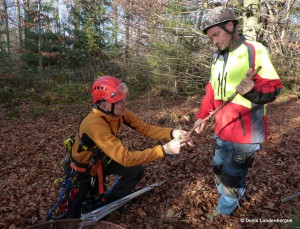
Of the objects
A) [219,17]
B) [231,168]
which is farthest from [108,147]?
[219,17]

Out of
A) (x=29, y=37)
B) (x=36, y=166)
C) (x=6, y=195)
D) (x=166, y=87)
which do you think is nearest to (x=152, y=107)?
(x=166, y=87)

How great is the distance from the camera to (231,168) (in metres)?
3.14

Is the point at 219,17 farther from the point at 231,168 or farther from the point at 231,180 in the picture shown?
the point at 231,180

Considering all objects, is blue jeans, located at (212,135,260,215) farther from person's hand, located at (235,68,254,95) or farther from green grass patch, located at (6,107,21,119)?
green grass patch, located at (6,107,21,119)

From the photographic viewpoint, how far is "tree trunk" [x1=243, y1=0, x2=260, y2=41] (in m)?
7.23

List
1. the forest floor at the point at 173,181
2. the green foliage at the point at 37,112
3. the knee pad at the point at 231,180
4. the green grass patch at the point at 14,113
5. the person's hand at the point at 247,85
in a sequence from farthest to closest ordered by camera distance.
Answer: the green foliage at the point at 37,112, the green grass patch at the point at 14,113, the forest floor at the point at 173,181, the knee pad at the point at 231,180, the person's hand at the point at 247,85

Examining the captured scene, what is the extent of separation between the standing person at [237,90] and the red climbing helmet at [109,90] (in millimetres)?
1274

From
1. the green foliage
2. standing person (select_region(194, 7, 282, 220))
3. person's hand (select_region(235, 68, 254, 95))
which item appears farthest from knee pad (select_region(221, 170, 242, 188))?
the green foliage

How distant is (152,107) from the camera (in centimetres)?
1275

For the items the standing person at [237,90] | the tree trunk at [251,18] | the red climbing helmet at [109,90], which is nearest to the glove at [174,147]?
the standing person at [237,90]

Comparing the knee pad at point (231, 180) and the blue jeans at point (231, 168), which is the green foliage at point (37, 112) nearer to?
the blue jeans at point (231, 168)

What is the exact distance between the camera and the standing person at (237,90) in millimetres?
2611

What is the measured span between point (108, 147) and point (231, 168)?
5.28 feet

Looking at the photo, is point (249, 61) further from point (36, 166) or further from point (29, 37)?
point (29, 37)
